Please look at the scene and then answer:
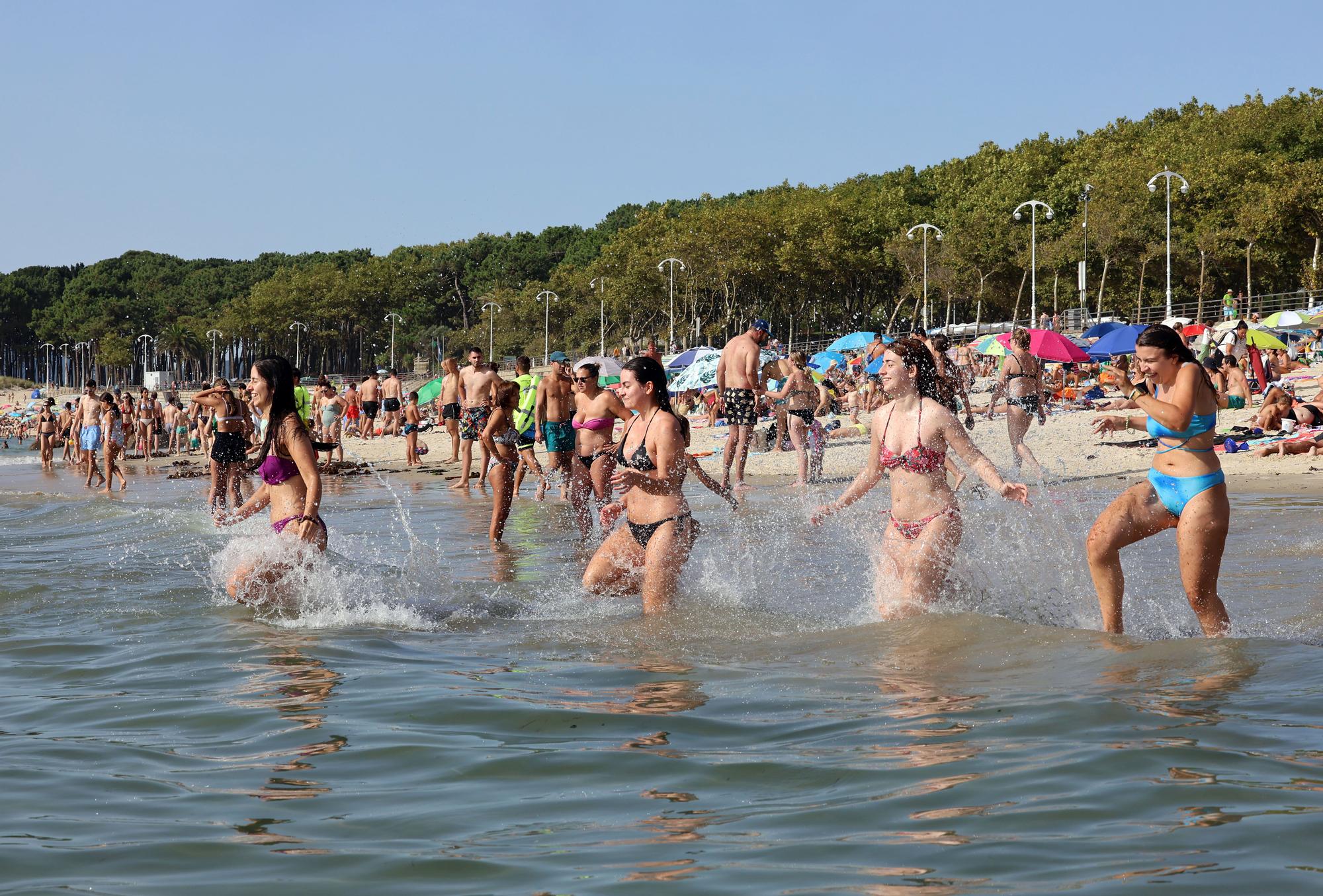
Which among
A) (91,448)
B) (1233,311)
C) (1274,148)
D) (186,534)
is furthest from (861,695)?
(1274,148)

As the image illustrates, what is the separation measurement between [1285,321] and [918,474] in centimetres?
2976

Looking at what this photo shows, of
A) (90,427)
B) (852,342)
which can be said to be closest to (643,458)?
(90,427)

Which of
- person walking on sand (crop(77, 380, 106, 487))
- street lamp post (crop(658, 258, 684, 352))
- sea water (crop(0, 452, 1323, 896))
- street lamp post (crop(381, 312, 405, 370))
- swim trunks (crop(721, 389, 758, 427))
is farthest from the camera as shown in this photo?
street lamp post (crop(381, 312, 405, 370))

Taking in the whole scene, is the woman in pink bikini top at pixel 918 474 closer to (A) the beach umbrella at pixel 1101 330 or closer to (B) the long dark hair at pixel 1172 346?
Result: (B) the long dark hair at pixel 1172 346

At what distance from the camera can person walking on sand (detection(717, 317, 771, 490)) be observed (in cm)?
1385

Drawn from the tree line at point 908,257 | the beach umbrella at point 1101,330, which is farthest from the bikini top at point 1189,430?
the tree line at point 908,257

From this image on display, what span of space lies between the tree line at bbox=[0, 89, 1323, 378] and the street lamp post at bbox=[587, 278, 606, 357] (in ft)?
0.94

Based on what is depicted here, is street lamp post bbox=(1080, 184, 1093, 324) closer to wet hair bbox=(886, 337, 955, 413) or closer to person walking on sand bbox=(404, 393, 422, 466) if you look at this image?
person walking on sand bbox=(404, 393, 422, 466)

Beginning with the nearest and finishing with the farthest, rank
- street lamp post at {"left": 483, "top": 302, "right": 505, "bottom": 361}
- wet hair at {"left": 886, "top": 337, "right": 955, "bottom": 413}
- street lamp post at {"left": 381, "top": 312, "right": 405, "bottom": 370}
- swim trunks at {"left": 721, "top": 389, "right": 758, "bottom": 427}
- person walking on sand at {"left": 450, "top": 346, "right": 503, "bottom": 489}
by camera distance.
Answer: wet hair at {"left": 886, "top": 337, "right": 955, "bottom": 413} < swim trunks at {"left": 721, "top": 389, "right": 758, "bottom": 427} < person walking on sand at {"left": 450, "top": 346, "right": 503, "bottom": 489} < street lamp post at {"left": 483, "top": 302, "right": 505, "bottom": 361} < street lamp post at {"left": 381, "top": 312, "right": 405, "bottom": 370}

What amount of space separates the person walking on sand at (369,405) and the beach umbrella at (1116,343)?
16246 mm

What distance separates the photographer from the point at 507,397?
11.5 metres

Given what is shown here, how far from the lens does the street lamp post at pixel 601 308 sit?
238ft

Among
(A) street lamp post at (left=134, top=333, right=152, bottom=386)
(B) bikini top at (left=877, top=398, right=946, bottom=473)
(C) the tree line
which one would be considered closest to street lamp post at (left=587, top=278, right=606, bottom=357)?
(C) the tree line

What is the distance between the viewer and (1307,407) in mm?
17328
